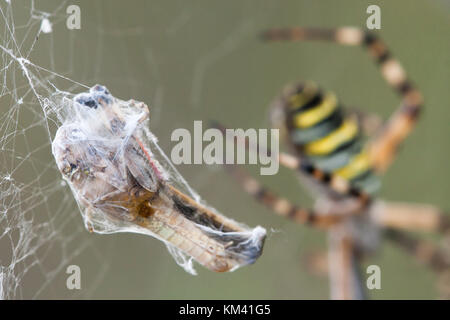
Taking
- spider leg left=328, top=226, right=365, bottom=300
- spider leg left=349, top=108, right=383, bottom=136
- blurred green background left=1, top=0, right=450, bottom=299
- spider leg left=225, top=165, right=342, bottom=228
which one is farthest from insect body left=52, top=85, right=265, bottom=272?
spider leg left=349, top=108, right=383, bottom=136

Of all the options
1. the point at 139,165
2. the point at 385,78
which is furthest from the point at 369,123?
the point at 139,165

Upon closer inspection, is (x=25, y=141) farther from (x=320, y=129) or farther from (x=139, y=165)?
(x=320, y=129)

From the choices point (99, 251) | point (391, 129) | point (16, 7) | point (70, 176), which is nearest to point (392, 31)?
point (391, 129)

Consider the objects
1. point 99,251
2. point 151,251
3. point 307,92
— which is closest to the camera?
point 307,92

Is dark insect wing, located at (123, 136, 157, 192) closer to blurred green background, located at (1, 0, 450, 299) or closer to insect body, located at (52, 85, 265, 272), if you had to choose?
insect body, located at (52, 85, 265, 272)

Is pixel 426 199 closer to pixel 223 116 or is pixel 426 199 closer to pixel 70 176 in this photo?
pixel 223 116

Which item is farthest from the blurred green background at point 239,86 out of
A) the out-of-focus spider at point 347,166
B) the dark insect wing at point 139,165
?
the dark insect wing at point 139,165

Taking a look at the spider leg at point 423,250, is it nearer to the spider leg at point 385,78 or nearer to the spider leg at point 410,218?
the spider leg at point 410,218
